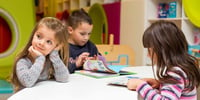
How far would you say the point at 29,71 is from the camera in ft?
3.70

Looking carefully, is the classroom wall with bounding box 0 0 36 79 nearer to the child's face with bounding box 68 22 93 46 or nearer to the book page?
the child's face with bounding box 68 22 93 46

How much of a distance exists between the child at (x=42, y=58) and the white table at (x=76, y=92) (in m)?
0.05

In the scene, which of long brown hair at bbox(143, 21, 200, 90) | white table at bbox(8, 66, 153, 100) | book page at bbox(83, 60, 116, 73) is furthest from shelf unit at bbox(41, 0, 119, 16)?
long brown hair at bbox(143, 21, 200, 90)

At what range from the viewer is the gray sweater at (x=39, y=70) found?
1116 mm

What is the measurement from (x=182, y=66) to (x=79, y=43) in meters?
1.08

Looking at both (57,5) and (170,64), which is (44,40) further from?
(57,5)

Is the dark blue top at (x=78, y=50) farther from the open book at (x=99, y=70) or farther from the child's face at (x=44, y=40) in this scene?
the child's face at (x=44, y=40)

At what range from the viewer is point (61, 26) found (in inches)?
49.4

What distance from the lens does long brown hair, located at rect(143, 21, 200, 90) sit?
95 centimetres

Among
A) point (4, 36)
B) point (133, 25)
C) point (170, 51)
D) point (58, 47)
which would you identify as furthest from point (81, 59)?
point (133, 25)

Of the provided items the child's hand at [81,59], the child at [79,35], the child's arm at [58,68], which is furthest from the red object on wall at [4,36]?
the child's arm at [58,68]

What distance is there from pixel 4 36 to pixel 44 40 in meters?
1.38

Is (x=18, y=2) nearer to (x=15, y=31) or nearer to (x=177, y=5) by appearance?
(x=15, y=31)

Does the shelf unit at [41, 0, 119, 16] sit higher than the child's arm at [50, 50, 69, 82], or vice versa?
the shelf unit at [41, 0, 119, 16]
